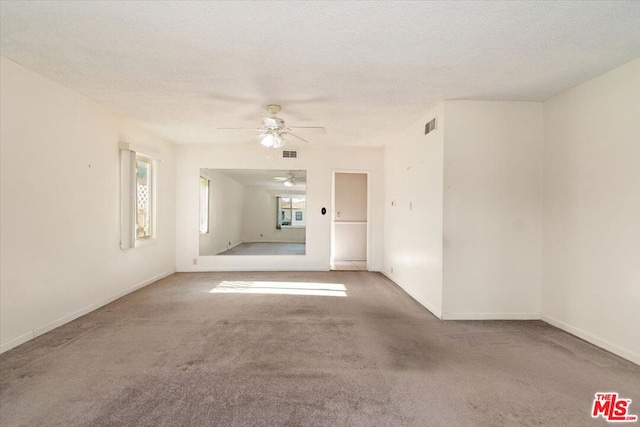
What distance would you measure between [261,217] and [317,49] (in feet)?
18.3

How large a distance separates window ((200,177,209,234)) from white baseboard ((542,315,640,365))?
18.9 ft

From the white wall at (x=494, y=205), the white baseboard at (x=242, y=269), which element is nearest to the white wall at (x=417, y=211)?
the white wall at (x=494, y=205)

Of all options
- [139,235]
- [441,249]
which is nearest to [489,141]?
[441,249]

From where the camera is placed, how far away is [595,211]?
288cm

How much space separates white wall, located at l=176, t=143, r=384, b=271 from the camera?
597 cm

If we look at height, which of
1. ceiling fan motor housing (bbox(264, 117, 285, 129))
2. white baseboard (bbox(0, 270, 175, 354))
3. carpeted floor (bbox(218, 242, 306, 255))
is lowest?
white baseboard (bbox(0, 270, 175, 354))

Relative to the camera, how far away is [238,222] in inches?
286

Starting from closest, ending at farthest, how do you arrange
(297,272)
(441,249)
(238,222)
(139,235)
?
(441,249)
(139,235)
(297,272)
(238,222)

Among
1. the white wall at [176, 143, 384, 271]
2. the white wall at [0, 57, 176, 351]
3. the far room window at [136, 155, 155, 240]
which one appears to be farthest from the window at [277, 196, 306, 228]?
the white wall at [0, 57, 176, 351]

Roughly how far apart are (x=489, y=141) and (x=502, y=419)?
2.88 metres

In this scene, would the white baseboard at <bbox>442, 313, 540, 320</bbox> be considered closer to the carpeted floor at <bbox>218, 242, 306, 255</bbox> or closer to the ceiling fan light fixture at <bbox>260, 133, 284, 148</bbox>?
the ceiling fan light fixture at <bbox>260, 133, 284, 148</bbox>

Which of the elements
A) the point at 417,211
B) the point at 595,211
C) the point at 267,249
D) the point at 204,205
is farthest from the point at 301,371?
the point at 204,205

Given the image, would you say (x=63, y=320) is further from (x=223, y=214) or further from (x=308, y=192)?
(x=308, y=192)

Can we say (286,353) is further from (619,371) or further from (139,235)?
(139,235)
